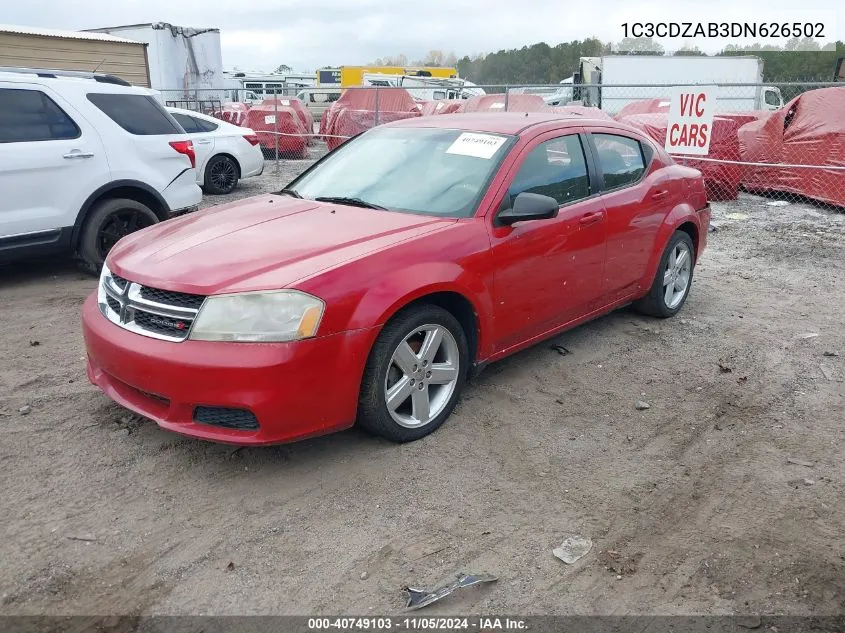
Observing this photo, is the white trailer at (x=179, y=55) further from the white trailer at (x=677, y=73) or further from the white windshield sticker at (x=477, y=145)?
the white windshield sticker at (x=477, y=145)

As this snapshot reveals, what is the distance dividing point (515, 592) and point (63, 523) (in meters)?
1.91

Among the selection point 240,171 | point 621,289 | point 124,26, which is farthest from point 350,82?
point 621,289

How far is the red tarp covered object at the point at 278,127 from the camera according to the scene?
17.3 metres

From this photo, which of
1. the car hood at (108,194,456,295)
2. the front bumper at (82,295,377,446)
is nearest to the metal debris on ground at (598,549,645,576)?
the front bumper at (82,295,377,446)

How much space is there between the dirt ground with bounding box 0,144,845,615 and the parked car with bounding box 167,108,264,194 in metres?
7.49

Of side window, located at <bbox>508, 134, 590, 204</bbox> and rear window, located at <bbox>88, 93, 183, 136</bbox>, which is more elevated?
rear window, located at <bbox>88, 93, 183, 136</bbox>

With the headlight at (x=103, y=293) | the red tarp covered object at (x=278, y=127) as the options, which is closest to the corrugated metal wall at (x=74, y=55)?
the red tarp covered object at (x=278, y=127)

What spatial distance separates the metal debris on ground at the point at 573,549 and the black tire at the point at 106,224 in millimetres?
5299

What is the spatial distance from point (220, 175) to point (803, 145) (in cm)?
914

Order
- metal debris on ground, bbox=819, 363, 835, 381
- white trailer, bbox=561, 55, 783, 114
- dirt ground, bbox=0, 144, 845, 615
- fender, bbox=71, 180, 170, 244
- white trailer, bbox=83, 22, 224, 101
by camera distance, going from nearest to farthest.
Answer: dirt ground, bbox=0, 144, 845, 615 → metal debris on ground, bbox=819, 363, 835, 381 → fender, bbox=71, 180, 170, 244 → white trailer, bbox=83, 22, 224, 101 → white trailer, bbox=561, 55, 783, 114

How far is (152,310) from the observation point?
11.1 ft

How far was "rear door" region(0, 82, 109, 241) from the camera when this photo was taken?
6160 mm

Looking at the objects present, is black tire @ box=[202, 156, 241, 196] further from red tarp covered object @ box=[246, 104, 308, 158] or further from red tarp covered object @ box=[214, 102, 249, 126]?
red tarp covered object @ box=[214, 102, 249, 126]

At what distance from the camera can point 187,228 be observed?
409 centimetres
